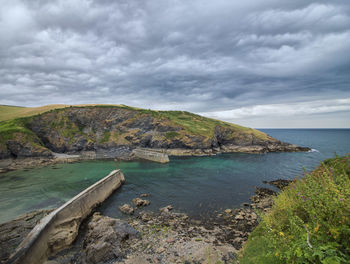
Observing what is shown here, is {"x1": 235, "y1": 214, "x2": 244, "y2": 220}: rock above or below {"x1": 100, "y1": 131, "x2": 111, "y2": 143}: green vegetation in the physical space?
below

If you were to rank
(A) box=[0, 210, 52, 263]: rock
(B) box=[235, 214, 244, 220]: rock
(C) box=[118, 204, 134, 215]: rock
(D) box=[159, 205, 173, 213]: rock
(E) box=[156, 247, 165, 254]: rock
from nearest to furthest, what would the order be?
(E) box=[156, 247, 165, 254]: rock < (A) box=[0, 210, 52, 263]: rock < (B) box=[235, 214, 244, 220]: rock < (C) box=[118, 204, 134, 215]: rock < (D) box=[159, 205, 173, 213]: rock

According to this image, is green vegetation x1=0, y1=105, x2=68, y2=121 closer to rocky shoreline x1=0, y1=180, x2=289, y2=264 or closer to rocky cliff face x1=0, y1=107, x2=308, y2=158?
rocky cliff face x1=0, y1=107, x2=308, y2=158

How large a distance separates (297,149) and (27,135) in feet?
379

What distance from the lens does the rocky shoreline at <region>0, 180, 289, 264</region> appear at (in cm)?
1264

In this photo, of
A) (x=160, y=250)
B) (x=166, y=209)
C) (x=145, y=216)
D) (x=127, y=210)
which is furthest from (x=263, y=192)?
(x=127, y=210)

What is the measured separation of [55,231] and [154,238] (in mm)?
9355

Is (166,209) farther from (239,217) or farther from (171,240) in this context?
(239,217)

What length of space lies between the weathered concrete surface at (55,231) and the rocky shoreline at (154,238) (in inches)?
33.8

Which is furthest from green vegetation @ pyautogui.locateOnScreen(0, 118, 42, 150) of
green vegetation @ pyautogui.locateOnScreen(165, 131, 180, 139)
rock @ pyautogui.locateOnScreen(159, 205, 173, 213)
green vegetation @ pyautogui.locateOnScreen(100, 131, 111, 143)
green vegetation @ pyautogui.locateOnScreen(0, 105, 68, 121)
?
rock @ pyautogui.locateOnScreen(159, 205, 173, 213)

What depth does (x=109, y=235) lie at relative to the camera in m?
14.1

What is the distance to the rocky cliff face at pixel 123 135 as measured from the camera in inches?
2908

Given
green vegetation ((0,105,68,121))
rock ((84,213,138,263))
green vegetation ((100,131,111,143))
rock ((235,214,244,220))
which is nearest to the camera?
rock ((84,213,138,263))

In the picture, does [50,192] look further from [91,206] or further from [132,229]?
[132,229]

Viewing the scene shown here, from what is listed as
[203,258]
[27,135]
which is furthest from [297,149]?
[27,135]
